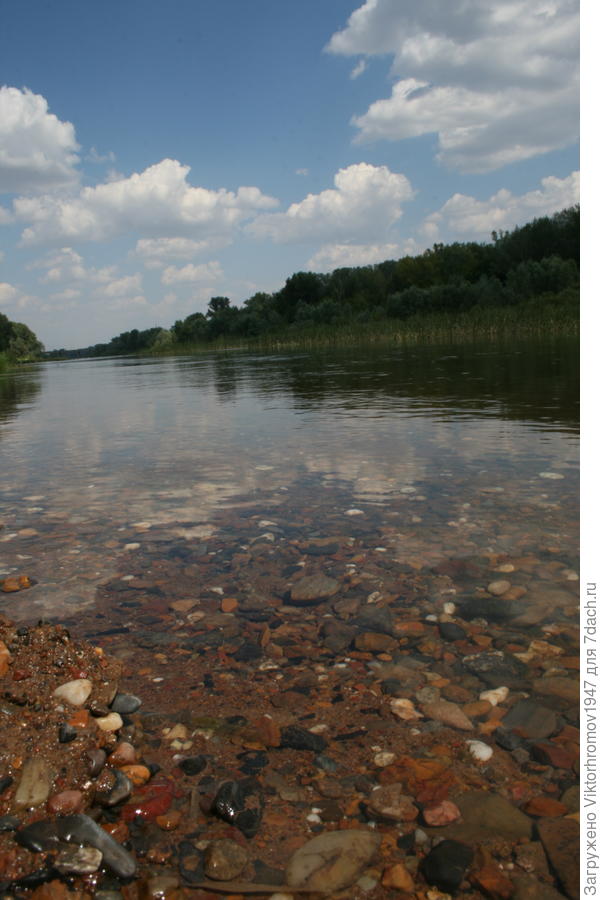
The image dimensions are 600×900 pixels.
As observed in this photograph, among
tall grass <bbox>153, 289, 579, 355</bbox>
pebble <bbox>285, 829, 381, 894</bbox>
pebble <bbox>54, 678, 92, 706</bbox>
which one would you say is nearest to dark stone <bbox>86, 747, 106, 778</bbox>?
pebble <bbox>54, 678, 92, 706</bbox>

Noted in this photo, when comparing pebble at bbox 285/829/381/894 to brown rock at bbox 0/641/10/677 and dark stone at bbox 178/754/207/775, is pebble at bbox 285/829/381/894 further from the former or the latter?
brown rock at bbox 0/641/10/677

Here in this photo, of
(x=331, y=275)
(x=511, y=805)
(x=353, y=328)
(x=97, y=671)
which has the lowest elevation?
(x=511, y=805)

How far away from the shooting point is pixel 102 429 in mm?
12984

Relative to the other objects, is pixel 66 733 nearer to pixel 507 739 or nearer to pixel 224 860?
pixel 224 860

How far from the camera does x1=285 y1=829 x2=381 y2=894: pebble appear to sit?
194 centimetres

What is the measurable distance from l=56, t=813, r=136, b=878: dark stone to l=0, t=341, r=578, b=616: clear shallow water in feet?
6.61

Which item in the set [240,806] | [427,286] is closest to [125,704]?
[240,806]

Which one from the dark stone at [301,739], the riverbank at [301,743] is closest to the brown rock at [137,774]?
the riverbank at [301,743]

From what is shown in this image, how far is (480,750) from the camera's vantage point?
252 cm

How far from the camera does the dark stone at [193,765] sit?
2473 millimetres

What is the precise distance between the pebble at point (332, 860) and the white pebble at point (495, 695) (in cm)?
98
